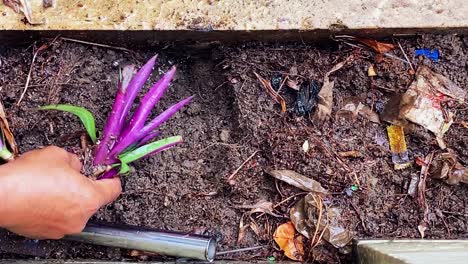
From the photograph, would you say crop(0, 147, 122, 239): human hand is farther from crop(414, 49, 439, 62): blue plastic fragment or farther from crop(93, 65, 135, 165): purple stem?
crop(414, 49, 439, 62): blue plastic fragment

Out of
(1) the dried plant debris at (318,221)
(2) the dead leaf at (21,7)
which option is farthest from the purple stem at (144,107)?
(1) the dried plant debris at (318,221)

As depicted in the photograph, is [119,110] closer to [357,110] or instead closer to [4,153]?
[4,153]

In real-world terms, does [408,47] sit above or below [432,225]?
above

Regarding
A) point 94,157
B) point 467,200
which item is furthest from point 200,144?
point 467,200

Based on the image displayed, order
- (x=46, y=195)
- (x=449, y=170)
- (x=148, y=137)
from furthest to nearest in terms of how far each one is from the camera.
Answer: (x=449, y=170), (x=148, y=137), (x=46, y=195)

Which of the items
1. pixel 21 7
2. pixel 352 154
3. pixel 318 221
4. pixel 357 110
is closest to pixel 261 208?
pixel 318 221

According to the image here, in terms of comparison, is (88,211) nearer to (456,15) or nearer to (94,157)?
(94,157)
